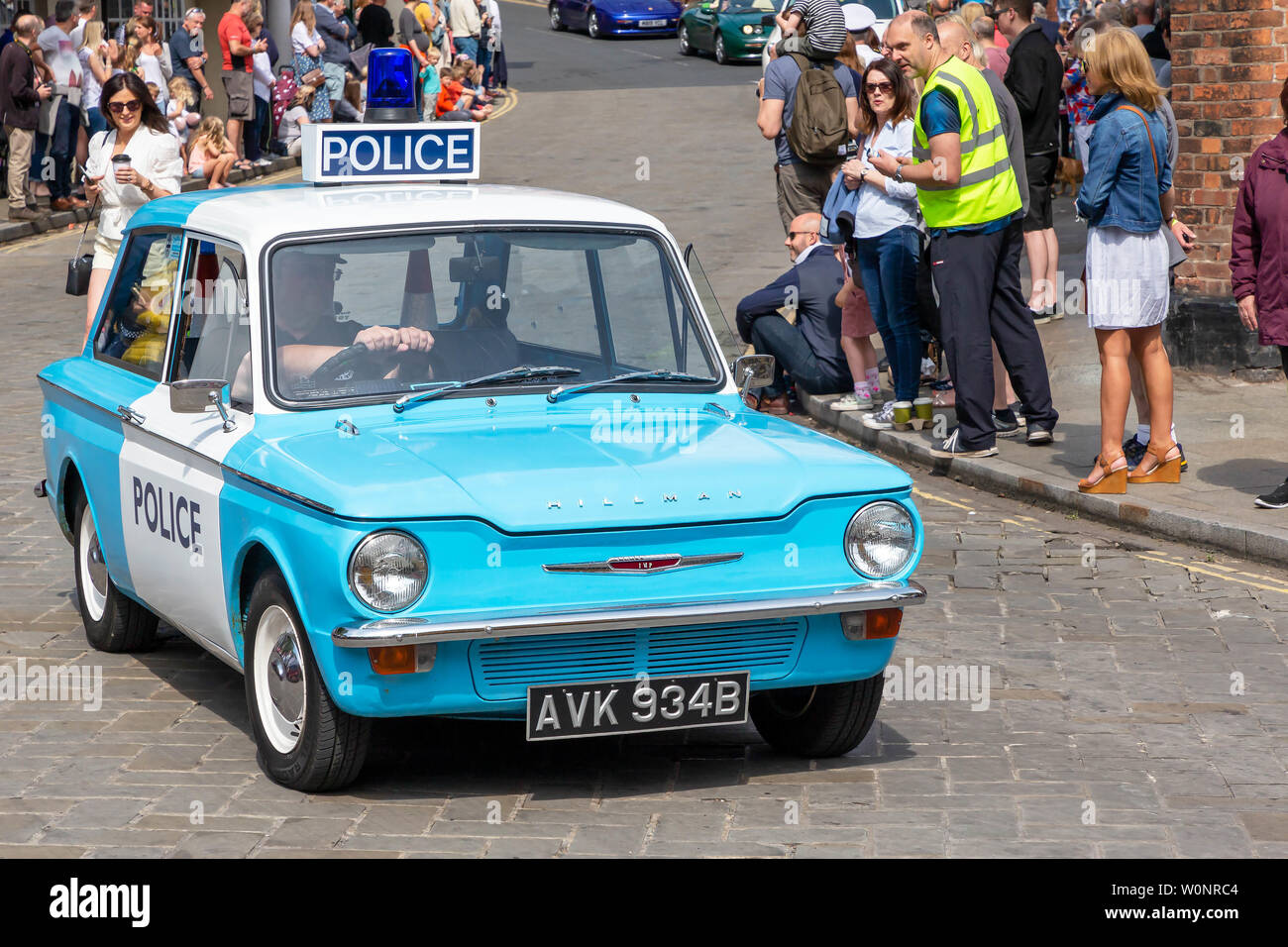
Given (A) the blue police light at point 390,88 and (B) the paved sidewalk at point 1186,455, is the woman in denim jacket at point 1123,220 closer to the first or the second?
(B) the paved sidewalk at point 1186,455

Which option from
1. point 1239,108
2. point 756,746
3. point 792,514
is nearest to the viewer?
point 792,514

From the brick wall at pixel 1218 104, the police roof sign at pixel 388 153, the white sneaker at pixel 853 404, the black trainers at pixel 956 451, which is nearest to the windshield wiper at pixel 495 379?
the police roof sign at pixel 388 153

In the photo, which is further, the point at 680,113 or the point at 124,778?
the point at 680,113

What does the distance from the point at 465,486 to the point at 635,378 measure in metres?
1.24

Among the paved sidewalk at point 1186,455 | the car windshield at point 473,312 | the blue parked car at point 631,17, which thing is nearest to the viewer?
the car windshield at point 473,312

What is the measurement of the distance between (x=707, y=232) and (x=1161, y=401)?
10379mm

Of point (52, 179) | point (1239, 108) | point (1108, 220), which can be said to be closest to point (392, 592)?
point (1108, 220)

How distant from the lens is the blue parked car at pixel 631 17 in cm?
4259

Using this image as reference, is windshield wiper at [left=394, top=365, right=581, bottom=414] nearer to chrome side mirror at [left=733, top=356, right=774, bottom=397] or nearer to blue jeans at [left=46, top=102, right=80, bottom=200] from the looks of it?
chrome side mirror at [left=733, top=356, right=774, bottom=397]

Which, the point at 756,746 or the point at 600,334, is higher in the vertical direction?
the point at 600,334

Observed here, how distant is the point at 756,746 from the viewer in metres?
6.23

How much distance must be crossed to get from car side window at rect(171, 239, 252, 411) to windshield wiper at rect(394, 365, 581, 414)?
528 millimetres

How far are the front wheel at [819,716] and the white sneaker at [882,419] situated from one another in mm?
5522

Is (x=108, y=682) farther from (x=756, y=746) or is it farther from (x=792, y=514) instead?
(x=792, y=514)
